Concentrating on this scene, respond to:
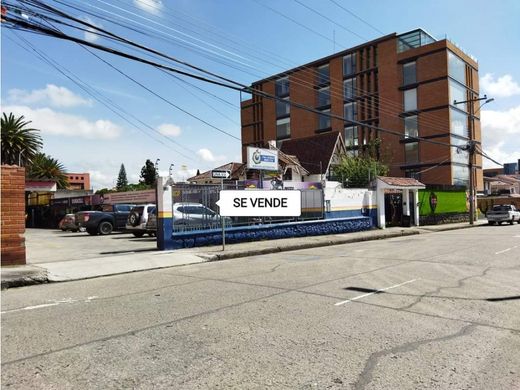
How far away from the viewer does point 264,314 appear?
Result: 22.1 ft

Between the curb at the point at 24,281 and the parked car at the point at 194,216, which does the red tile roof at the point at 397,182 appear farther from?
the curb at the point at 24,281

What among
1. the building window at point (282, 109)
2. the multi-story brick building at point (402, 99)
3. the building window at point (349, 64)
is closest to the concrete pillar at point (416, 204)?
the multi-story brick building at point (402, 99)

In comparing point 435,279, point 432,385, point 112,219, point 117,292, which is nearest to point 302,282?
point 435,279

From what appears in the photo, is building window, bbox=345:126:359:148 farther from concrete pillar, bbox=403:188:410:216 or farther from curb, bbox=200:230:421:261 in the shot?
curb, bbox=200:230:421:261

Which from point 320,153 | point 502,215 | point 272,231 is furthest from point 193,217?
point 320,153

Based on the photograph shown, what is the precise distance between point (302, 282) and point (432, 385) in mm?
5349

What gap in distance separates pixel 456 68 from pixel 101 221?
45.5 meters

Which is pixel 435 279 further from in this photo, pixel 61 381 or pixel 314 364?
pixel 61 381

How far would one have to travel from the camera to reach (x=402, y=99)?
189 ft

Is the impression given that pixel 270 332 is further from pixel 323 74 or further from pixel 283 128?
→ pixel 283 128

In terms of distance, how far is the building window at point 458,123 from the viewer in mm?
53119

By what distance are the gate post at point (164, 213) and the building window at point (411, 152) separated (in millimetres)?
44842

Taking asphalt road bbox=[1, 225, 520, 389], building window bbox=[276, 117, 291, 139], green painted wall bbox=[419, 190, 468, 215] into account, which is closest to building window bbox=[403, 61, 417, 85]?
building window bbox=[276, 117, 291, 139]

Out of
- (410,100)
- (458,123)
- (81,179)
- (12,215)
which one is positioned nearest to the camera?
(12,215)
